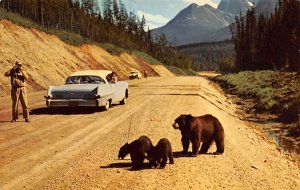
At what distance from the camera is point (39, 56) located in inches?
1644

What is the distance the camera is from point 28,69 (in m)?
36.4

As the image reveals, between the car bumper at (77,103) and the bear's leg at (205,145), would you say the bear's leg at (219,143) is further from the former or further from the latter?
the car bumper at (77,103)

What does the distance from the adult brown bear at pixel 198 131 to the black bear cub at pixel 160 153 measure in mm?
828

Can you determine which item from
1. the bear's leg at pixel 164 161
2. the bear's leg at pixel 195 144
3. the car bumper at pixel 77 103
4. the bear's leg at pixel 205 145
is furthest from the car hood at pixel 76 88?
the bear's leg at pixel 164 161

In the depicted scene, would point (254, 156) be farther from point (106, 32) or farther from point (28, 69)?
point (106, 32)

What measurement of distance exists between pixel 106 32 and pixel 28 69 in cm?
7875

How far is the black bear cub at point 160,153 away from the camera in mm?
8344

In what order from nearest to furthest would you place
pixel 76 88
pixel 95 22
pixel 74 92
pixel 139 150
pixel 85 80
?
pixel 139 150
pixel 74 92
pixel 76 88
pixel 85 80
pixel 95 22

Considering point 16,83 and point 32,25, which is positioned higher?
point 32,25

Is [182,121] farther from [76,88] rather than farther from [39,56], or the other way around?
[39,56]

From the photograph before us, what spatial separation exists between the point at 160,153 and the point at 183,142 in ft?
4.32

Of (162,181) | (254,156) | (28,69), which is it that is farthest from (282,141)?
(28,69)

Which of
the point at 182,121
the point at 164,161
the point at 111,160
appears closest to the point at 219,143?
the point at 182,121

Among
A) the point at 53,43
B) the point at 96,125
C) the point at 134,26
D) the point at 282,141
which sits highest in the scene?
the point at 134,26
